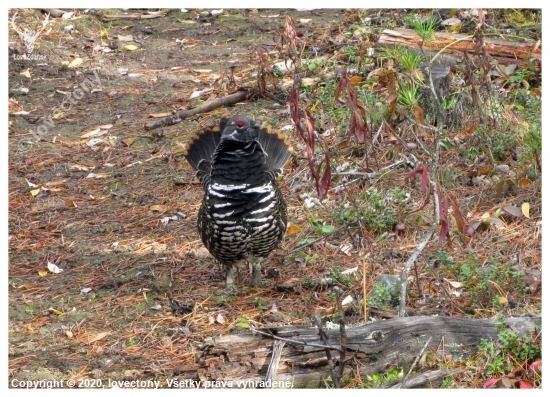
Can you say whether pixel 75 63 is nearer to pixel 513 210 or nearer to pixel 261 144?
pixel 261 144

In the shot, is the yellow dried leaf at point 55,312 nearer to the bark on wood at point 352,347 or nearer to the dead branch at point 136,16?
the bark on wood at point 352,347

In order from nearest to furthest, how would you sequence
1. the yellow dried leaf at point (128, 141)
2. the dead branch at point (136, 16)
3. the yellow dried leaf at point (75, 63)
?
the yellow dried leaf at point (128, 141) → the yellow dried leaf at point (75, 63) → the dead branch at point (136, 16)

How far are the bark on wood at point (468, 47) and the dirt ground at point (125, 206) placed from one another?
1.60 metres

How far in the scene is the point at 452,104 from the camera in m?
6.98

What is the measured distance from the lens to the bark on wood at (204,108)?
337 inches

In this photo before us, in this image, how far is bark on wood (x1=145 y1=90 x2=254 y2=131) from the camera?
855cm

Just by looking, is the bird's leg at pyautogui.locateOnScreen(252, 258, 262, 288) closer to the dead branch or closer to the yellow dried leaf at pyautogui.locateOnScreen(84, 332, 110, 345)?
the yellow dried leaf at pyautogui.locateOnScreen(84, 332, 110, 345)

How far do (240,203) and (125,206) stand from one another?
85.7 inches

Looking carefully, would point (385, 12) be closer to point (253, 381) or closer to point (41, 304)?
point (41, 304)

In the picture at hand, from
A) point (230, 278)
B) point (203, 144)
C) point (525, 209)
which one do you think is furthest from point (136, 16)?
point (525, 209)

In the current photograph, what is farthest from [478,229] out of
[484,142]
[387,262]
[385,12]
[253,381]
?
[385,12]

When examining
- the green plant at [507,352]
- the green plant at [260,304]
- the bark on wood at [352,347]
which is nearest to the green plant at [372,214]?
the green plant at [260,304]

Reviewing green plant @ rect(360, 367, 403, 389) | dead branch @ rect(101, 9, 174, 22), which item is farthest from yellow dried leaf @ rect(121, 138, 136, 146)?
green plant @ rect(360, 367, 403, 389)

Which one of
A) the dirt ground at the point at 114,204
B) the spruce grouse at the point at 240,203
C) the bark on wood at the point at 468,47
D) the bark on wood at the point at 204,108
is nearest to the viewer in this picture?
the dirt ground at the point at 114,204
